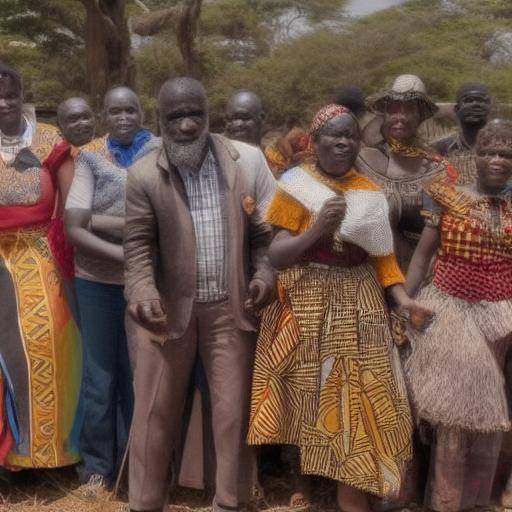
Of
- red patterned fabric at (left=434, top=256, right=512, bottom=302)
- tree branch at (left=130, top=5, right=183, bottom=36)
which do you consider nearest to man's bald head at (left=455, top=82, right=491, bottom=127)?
red patterned fabric at (left=434, top=256, right=512, bottom=302)

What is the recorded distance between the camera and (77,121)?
4988 millimetres

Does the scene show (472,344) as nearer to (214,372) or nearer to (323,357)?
(323,357)

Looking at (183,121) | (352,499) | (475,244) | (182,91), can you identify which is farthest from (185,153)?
(352,499)

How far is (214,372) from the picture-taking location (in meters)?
3.65

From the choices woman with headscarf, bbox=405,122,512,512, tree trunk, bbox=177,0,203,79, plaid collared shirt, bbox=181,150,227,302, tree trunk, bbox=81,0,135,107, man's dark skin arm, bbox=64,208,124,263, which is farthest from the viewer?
tree trunk, bbox=177,0,203,79

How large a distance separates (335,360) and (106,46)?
1343 centimetres

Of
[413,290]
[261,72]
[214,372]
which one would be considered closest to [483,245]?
[413,290]

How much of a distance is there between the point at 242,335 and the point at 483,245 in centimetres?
108

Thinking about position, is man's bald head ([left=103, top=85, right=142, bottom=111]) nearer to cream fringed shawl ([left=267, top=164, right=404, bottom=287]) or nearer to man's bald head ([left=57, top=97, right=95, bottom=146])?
man's bald head ([left=57, top=97, right=95, bottom=146])

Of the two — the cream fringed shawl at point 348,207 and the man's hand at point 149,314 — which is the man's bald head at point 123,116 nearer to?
the cream fringed shawl at point 348,207

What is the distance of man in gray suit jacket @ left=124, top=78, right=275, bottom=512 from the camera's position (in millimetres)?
3467

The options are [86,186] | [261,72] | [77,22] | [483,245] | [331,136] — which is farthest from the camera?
[261,72]

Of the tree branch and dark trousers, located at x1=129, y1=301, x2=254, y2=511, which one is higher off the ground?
dark trousers, located at x1=129, y1=301, x2=254, y2=511

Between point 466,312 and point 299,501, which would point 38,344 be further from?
point 466,312
